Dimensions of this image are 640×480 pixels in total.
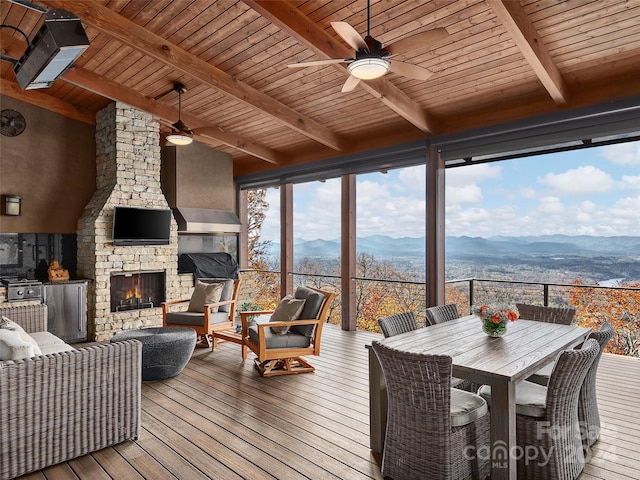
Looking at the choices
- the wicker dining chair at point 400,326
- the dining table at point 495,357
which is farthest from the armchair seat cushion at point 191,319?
the dining table at point 495,357

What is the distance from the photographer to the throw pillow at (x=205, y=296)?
5727mm

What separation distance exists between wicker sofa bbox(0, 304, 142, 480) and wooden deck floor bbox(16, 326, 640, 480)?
116 millimetres

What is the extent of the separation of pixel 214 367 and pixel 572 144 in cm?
491

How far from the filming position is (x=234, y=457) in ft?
9.06

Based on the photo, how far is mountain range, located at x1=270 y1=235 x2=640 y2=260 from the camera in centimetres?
713

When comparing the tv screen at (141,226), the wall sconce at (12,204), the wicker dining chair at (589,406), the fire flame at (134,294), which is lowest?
the wicker dining chair at (589,406)

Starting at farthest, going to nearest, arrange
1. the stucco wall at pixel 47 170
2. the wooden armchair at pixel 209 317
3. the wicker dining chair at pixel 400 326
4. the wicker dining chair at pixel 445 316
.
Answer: the stucco wall at pixel 47 170 < the wooden armchair at pixel 209 317 < the wicker dining chair at pixel 445 316 < the wicker dining chair at pixel 400 326

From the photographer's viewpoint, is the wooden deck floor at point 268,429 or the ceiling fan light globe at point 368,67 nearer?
the wooden deck floor at point 268,429

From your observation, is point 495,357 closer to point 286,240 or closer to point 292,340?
point 292,340

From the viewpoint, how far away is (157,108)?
650cm

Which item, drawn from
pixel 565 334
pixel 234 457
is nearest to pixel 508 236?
pixel 565 334

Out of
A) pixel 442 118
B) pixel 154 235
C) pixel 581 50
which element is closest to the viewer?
pixel 581 50

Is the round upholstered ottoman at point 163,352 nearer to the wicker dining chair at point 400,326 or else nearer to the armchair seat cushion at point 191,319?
the armchair seat cushion at point 191,319

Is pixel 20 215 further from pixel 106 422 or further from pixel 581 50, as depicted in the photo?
pixel 581 50
